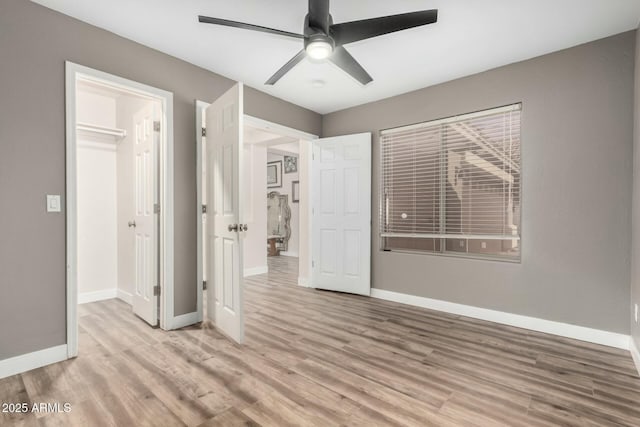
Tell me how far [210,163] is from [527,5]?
9.69 feet

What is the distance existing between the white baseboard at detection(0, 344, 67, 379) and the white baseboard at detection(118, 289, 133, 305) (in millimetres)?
1536

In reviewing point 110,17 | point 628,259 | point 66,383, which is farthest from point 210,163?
point 628,259

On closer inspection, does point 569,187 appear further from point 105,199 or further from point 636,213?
point 105,199

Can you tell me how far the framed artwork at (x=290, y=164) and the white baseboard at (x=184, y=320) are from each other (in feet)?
18.6

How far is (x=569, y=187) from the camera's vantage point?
2912mm

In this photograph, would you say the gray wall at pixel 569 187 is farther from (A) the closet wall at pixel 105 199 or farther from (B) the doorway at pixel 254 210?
(A) the closet wall at pixel 105 199

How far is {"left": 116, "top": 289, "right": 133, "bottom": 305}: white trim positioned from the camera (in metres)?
3.91

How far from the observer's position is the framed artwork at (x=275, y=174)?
8.74 m

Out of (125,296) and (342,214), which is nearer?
(125,296)

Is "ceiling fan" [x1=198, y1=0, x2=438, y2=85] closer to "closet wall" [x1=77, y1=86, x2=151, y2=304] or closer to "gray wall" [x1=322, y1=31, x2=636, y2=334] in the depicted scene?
"gray wall" [x1=322, y1=31, x2=636, y2=334]

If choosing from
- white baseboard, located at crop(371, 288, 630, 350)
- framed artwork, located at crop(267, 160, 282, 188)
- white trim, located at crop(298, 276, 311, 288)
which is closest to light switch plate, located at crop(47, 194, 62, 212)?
white trim, located at crop(298, 276, 311, 288)

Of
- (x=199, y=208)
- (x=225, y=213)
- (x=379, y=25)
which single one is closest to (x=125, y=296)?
(x=199, y=208)

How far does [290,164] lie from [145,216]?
18.0 feet

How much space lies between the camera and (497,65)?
→ 3260mm
